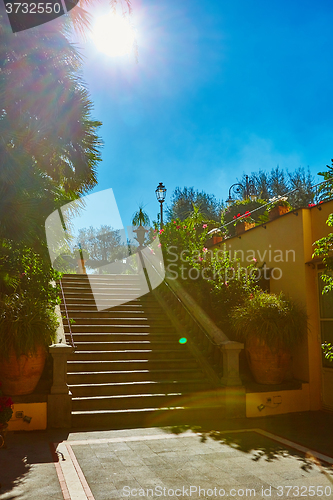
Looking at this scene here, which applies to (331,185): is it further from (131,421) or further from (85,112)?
(131,421)

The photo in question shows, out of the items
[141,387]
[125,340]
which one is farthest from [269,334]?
[125,340]

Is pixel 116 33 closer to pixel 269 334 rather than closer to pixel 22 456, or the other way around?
pixel 22 456

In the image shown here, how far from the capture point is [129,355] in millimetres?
7934

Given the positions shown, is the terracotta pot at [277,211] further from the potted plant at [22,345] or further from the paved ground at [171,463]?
the potted plant at [22,345]

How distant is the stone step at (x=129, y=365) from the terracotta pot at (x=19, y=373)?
3.68 ft

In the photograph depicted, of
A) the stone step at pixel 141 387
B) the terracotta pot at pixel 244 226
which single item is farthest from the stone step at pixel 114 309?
the terracotta pot at pixel 244 226

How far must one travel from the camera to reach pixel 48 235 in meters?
4.90

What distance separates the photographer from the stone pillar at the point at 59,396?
609cm

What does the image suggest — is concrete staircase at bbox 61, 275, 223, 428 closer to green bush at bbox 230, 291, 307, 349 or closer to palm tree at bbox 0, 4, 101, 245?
green bush at bbox 230, 291, 307, 349

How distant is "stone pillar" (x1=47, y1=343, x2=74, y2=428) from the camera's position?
6.09 metres

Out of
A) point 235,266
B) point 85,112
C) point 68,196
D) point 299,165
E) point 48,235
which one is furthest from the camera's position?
point 299,165

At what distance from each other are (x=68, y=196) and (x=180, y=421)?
3.97 meters

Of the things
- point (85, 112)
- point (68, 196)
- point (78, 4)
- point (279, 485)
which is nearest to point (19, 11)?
point (78, 4)

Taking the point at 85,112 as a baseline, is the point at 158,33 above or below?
above
